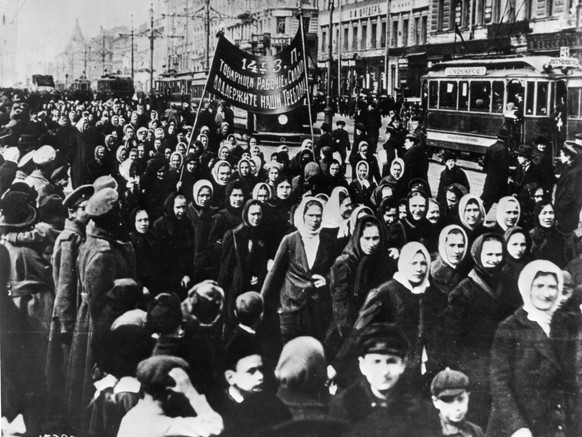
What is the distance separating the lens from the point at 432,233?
16.3 ft

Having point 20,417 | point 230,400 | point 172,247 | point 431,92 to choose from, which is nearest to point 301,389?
point 230,400

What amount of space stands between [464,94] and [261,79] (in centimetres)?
138

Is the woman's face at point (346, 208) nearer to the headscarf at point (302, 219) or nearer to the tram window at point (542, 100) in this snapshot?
the headscarf at point (302, 219)

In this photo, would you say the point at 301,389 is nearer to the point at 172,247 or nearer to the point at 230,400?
the point at 230,400

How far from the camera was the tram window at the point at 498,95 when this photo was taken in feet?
17.7

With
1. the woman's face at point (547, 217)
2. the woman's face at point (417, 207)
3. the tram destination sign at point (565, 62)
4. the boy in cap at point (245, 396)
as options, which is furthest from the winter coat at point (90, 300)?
the tram destination sign at point (565, 62)

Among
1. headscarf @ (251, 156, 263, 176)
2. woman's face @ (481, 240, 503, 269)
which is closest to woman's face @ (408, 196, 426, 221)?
woman's face @ (481, 240, 503, 269)

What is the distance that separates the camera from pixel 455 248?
4855 millimetres

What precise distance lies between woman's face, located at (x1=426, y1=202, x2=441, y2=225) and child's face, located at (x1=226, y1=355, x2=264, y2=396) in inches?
52.9

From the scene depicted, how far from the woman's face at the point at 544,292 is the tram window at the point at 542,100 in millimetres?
1055

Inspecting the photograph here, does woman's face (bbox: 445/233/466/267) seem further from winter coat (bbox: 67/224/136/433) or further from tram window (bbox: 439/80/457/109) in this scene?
winter coat (bbox: 67/224/136/433)

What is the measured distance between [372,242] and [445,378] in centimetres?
91

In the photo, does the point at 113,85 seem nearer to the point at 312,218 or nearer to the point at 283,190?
the point at 283,190

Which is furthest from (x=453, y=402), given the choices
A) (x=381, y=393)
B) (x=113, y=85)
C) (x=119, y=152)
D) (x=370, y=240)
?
(x=113, y=85)
